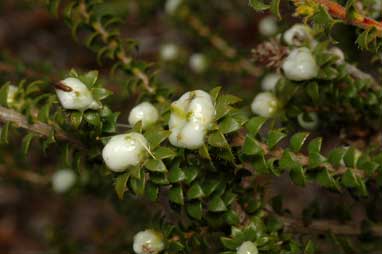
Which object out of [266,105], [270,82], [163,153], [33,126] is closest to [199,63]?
[270,82]

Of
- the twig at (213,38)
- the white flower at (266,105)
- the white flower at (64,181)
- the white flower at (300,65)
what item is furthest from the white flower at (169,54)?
the white flower at (300,65)

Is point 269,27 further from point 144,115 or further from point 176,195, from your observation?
point 176,195

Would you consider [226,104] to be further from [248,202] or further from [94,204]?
[94,204]

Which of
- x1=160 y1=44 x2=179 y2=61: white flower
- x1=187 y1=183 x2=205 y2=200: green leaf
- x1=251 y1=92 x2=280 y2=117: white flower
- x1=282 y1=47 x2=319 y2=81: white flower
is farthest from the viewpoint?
x1=160 y1=44 x2=179 y2=61: white flower

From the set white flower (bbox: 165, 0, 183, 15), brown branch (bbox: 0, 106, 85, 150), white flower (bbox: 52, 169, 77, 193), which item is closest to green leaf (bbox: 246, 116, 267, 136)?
brown branch (bbox: 0, 106, 85, 150)

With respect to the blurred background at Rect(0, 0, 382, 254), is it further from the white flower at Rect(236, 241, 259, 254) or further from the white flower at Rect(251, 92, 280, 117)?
the white flower at Rect(236, 241, 259, 254)

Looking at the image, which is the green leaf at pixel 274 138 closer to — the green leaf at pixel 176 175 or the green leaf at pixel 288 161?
the green leaf at pixel 288 161

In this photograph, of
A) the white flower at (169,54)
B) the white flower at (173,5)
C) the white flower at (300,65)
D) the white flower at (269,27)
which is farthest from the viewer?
the white flower at (169,54)
